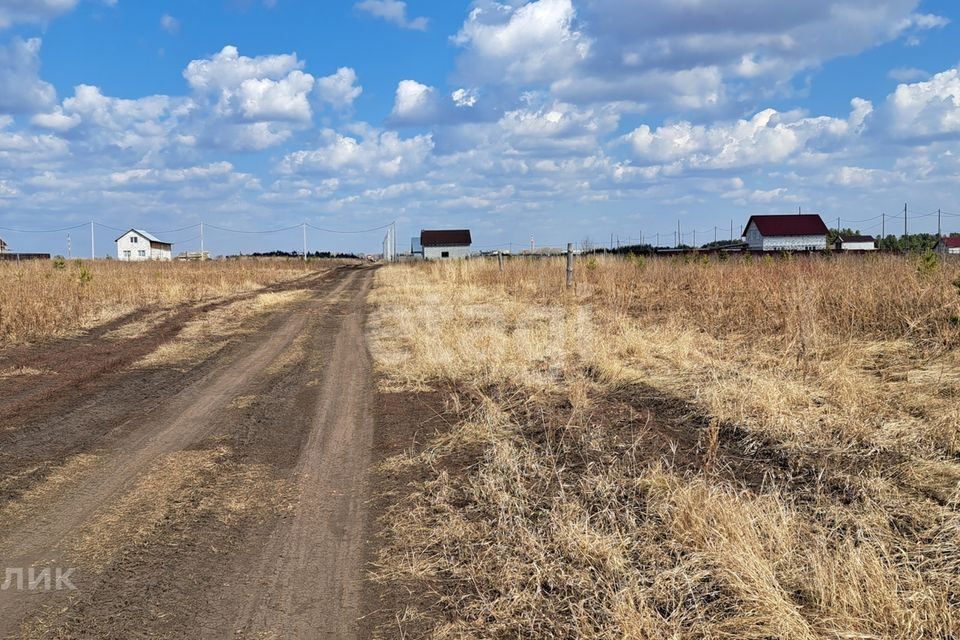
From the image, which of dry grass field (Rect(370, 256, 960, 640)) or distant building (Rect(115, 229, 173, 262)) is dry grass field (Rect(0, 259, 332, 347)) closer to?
dry grass field (Rect(370, 256, 960, 640))

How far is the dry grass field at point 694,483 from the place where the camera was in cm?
309

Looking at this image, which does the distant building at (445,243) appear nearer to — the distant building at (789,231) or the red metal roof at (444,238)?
the red metal roof at (444,238)

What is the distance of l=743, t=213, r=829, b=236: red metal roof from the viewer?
6197 cm

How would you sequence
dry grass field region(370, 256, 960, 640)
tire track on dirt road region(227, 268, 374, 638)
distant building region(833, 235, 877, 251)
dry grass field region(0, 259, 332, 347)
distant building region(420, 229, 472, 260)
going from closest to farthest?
dry grass field region(370, 256, 960, 640), tire track on dirt road region(227, 268, 374, 638), dry grass field region(0, 259, 332, 347), distant building region(833, 235, 877, 251), distant building region(420, 229, 472, 260)

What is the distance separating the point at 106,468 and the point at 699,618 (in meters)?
4.82

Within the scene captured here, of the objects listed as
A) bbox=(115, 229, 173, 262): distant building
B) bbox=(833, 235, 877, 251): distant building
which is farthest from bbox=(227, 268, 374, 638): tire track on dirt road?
bbox=(115, 229, 173, 262): distant building

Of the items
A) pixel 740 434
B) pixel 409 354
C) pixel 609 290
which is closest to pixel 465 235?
pixel 609 290

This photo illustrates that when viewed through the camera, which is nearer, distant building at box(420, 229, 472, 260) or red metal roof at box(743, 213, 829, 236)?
red metal roof at box(743, 213, 829, 236)

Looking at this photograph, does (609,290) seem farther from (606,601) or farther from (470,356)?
(606,601)

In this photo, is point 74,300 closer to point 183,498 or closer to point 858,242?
point 183,498

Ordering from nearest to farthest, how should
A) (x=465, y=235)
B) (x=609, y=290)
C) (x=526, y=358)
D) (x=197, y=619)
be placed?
(x=197, y=619) < (x=526, y=358) < (x=609, y=290) < (x=465, y=235)

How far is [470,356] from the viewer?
32.6 feet

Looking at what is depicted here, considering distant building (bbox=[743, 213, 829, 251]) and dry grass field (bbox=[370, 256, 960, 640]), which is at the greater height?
distant building (bbox=[743, 213, 829, 251])

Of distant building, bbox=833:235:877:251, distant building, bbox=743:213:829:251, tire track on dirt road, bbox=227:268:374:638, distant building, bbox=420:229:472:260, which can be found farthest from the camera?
distant building, bbox=420:229:472:260
